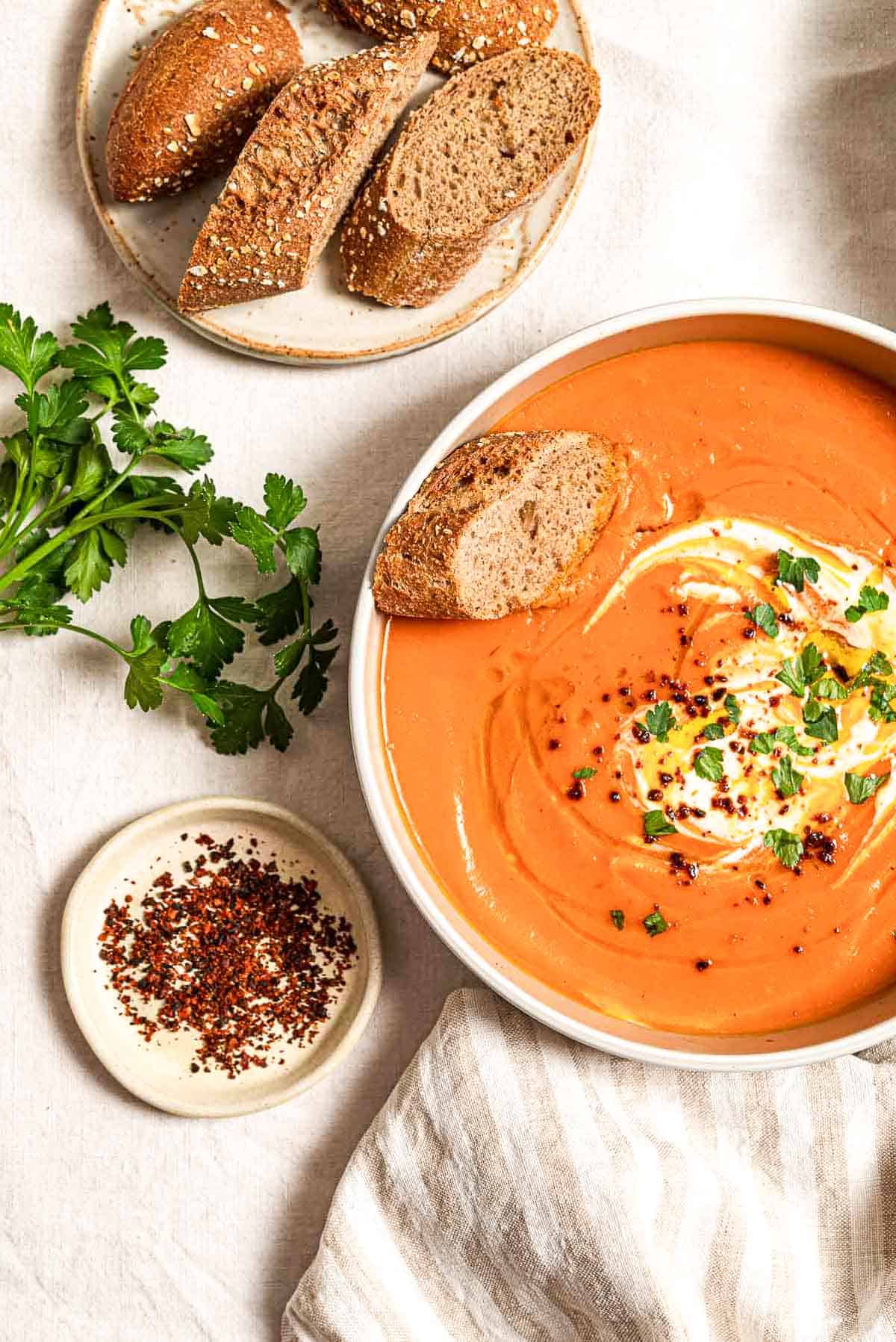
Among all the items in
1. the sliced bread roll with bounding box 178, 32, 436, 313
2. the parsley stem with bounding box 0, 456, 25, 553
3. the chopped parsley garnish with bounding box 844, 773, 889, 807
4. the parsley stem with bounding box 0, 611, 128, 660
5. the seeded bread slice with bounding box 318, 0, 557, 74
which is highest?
the seeded bread slice with bounding box 318, 0, 557, 74

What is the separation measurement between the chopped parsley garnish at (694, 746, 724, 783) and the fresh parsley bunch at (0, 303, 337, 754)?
2.51ft

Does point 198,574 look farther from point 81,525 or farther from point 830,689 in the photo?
point 830,689

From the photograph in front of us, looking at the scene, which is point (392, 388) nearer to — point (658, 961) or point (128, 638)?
point (128, 638)

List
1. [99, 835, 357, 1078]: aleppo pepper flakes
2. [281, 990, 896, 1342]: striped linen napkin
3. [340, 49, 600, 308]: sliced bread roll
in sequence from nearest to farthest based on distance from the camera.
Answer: [340, 49, 600, 308]: sliced bread roll, [281, 990, 896, 1342]: striped linen napkin, [99, 835, 357, 1078]: aleppo pepper flakes

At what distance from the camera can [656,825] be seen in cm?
212

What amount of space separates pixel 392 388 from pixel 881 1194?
1.98 meters

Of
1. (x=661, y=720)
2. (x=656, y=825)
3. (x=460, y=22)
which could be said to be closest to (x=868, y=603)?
(x=661, y=720)

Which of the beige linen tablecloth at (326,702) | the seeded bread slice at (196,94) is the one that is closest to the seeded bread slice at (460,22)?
the seeded bread slice at (196,94)

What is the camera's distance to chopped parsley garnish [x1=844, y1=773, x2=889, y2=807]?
2.15 m

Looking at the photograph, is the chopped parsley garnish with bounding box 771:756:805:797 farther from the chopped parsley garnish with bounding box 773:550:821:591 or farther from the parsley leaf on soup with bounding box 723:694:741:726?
the chopped parsley garnish with bounding box 773:550:821:591

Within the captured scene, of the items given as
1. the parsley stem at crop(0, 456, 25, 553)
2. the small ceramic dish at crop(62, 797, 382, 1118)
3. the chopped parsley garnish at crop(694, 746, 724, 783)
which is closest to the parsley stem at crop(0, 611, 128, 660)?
the parsley stem at crop(0, 456, 25, 553)

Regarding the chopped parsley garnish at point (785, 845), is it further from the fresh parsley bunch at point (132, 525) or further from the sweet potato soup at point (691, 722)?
the fresh parsley bunch at point (132, 525)

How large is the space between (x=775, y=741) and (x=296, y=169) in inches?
56.1

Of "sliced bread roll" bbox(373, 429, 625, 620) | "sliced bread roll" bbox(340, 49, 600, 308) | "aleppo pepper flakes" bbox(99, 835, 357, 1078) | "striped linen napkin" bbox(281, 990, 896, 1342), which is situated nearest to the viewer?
"sliced bread roll" bbox(373, 429, 625, 620)
